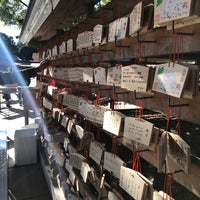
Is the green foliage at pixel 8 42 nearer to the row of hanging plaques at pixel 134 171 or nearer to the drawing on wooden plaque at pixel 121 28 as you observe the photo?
the row of hanging plaques at pixel 134 171

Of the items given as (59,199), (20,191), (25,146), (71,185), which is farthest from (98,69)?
(25,146)

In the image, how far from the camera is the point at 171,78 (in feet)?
3.92

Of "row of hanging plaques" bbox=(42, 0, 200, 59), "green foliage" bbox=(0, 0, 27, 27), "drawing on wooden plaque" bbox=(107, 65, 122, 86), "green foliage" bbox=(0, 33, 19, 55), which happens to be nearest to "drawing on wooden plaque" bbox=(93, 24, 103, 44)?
"row of hanging plaques" bbox=(42, 0, 200, 59)

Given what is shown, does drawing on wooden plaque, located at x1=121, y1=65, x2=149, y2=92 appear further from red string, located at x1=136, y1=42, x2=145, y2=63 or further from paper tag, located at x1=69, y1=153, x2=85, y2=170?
paper tag, located at x1=69, y1=153, x2=85, y2=170

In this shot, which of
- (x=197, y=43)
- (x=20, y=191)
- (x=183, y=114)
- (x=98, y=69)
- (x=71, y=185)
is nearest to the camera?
(x=197, y=43)

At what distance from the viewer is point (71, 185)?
10.2 feet

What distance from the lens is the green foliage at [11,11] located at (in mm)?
12758

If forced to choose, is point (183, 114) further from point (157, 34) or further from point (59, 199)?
point (59, 199)

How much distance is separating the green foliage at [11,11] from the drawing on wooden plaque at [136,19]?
12061 mm

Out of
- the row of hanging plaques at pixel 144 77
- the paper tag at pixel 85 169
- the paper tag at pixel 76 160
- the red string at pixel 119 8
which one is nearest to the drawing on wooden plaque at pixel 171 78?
the row of hanging plaques at pixel 144 77

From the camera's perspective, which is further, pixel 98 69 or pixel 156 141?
pixel 98 69

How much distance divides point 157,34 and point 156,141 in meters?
0.52

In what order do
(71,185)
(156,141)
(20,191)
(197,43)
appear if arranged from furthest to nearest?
(20,191) → (71,185) → (156,141) → (197,43)

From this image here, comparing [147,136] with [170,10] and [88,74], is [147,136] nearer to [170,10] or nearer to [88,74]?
[170,10]
